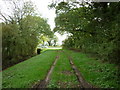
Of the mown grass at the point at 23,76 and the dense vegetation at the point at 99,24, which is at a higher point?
the dense vegetation at the point at 99,24

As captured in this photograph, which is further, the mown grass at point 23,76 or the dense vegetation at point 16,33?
the dense vegetation at point 16,33

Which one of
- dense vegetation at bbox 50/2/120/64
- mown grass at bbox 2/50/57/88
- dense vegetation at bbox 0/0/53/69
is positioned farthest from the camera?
dense vegetation at bbox 0/0/53/69

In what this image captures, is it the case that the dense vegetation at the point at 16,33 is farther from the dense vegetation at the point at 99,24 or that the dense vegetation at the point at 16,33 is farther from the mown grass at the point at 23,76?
the dense vegetation at the point at 99,24

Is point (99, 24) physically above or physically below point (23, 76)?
above

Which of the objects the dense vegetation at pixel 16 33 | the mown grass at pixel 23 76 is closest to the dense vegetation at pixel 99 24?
the mown grass at pixel 23 76

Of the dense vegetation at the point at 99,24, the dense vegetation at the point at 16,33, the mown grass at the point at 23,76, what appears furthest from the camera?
the dense vegetation at the point at 16,33

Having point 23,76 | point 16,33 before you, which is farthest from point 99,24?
point 16,33

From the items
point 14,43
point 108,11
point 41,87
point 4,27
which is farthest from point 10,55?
point 108,11

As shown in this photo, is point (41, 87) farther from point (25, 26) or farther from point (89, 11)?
point (25, 26)

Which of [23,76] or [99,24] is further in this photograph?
[23,76]

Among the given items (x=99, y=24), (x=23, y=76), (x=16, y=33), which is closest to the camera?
(x=99, y=24)

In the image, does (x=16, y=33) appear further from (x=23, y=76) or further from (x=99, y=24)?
(x=99, y=24)

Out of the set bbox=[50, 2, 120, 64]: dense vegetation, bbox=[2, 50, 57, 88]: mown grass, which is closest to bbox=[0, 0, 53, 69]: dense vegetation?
bbox=[2, 50, 57, 88]: mown grass

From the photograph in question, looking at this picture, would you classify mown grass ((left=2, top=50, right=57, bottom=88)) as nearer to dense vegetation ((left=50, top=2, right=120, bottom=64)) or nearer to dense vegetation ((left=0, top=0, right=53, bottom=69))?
dense vegetation ((left=50, top=2, right=120, bottom=64))
